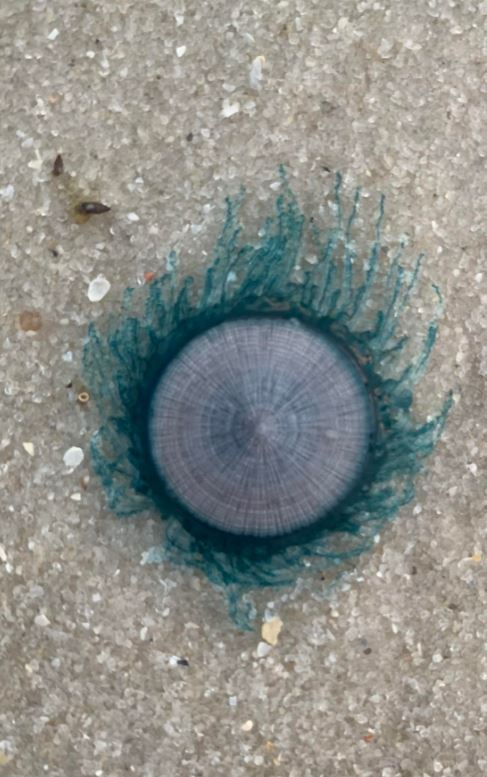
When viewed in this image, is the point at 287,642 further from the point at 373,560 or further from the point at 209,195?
the point at 209,195

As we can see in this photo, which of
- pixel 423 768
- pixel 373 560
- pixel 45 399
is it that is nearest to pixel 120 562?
pixel 45 399

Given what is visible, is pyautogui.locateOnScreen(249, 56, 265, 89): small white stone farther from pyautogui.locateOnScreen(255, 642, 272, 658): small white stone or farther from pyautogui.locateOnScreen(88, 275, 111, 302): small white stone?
pyautogui.locateOnScreen(255, 642, 272, 658): small white stone

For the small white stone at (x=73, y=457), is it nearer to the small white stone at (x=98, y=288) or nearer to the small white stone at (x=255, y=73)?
the small white stone at (x=98, y=288)

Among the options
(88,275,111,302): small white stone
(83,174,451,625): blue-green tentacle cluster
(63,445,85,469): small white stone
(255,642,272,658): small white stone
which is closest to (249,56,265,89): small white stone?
(83,174,451,625): blue-green tentacle cluster

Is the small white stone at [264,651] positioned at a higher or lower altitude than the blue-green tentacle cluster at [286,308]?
lower

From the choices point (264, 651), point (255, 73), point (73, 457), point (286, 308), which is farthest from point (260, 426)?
point (255, 73)

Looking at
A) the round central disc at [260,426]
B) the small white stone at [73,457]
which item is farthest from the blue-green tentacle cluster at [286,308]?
the round central disc at [260,426]

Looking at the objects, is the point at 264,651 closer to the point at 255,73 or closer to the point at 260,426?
the point at 260,426
